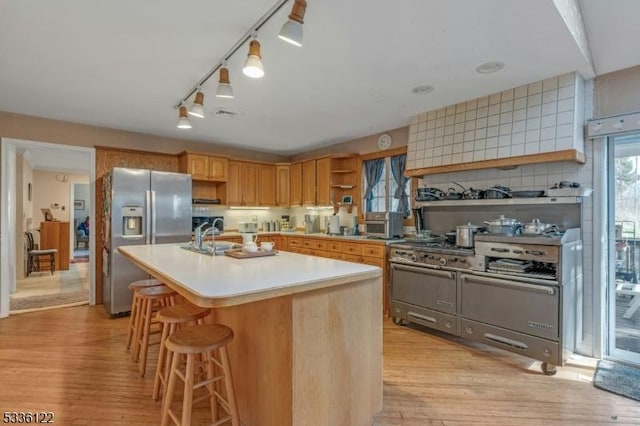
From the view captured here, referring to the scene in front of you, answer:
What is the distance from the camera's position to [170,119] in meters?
4.16

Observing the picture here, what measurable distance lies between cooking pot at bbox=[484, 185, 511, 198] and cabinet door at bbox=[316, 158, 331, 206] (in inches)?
98.8

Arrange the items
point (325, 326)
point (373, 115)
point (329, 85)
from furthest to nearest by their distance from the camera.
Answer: point (373, 115), point (329, 85), point (325, 326)

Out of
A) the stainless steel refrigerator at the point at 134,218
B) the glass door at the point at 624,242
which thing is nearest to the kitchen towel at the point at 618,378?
the glass door at the point at 624,242

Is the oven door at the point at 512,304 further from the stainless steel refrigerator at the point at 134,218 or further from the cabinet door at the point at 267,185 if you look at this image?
the cabinet door at the point at 267,185

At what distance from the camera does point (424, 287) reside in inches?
131

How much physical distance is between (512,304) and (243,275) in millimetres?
2253

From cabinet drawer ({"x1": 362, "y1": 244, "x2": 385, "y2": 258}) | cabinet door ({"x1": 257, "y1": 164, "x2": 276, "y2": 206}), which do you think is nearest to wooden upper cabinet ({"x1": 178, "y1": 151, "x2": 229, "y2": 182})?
cabinet door ({"x1": 257, "y1": 164, "x2": 276, "y2": 206})

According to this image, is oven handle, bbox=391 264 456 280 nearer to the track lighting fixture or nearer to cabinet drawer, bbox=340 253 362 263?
cabinet drawer, bbox=340 253 362 263

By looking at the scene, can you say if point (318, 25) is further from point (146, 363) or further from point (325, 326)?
point (146, 363)

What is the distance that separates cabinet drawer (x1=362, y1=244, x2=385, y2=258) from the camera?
12.8 ft

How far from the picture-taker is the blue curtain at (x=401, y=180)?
4535 mm

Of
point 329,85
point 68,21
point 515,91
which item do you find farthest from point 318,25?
point 515,91

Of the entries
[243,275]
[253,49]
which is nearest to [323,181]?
[253,49]

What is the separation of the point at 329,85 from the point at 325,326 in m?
2.26
